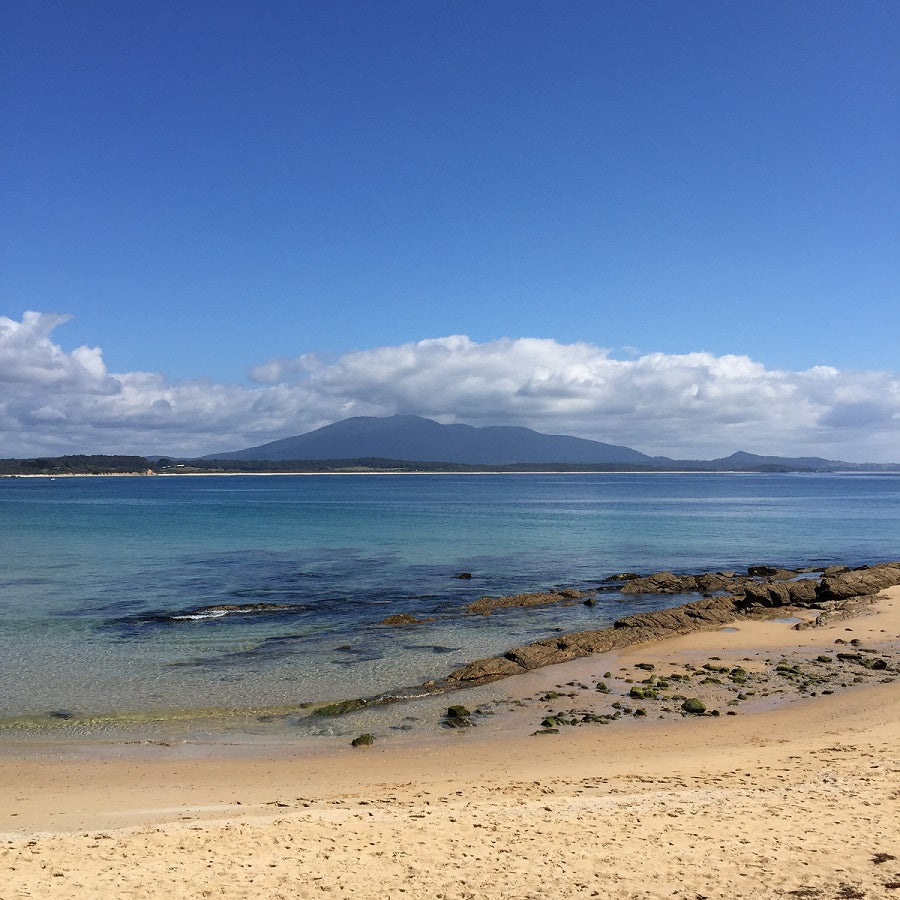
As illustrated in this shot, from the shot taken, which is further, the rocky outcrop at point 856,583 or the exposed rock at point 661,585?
the exposed rock at point 661,585

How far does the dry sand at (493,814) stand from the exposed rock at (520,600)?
43.5 feet

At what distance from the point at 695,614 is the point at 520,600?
7526 mm

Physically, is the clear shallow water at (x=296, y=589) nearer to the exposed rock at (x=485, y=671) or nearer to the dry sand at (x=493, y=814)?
the exposed rock at (x=485, y=671)

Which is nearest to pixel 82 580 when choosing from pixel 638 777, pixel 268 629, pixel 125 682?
pixel 268 629

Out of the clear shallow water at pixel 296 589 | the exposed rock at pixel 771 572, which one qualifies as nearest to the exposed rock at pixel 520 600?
the clear shallow water at pixel 296 589

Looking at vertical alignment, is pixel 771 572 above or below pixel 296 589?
above

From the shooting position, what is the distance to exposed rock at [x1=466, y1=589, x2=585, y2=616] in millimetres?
31203

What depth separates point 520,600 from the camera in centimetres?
3262

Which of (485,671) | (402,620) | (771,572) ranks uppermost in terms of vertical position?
(771,572)

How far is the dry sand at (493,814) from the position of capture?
9016mm

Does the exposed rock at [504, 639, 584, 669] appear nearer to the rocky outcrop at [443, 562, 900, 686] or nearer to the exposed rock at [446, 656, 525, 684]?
the rocky outcrop at [443, 562, 900, 686]

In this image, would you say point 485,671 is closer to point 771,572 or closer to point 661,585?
point 661,585

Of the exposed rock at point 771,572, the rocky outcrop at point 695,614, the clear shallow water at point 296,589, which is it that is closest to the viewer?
the clear shallow water at point 296,589

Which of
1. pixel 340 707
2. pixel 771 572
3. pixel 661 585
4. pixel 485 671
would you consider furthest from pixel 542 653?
pixel 771 572
